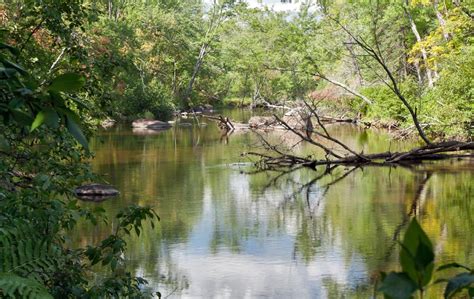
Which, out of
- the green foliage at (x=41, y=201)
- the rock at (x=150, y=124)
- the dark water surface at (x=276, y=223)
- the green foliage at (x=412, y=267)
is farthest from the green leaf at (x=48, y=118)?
the rock at (x=150, y=124)

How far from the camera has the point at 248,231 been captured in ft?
36.6

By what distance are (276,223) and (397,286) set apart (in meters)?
11.1

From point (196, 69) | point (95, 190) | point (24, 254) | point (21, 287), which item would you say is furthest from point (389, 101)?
point (21, 287)

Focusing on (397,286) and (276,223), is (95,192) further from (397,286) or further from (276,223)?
(397,286)

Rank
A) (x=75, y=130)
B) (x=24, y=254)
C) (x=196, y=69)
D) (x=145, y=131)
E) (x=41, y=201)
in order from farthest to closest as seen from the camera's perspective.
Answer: (x=196, y=69), (x=145, y=131), (x=41, y=201), (x=24, y=254), (x=75, y=130)

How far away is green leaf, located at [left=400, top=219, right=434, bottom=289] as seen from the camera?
2.06 ft

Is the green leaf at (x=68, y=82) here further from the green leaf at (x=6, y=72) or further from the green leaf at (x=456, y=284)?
the green leaf at (x=456, y=284)

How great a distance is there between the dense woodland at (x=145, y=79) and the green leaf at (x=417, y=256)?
49cm

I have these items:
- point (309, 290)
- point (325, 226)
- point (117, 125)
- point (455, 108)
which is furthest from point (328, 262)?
point (117, 125)

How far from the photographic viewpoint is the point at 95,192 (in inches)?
531

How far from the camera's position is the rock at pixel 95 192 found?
13.3m

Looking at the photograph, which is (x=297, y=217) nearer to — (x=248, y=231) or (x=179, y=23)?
(x=248, y=231)

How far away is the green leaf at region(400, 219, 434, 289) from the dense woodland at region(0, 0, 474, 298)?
1.60ft

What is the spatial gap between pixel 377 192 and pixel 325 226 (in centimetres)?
304
